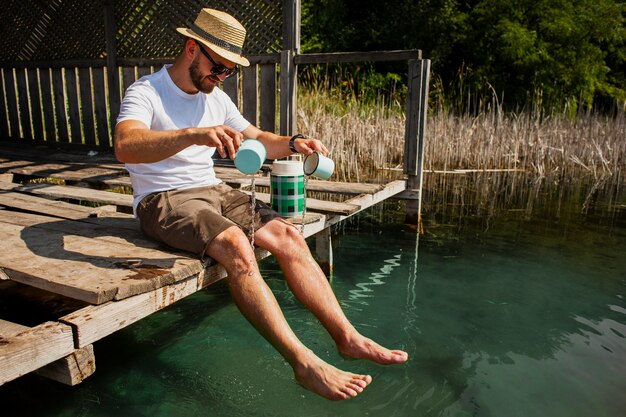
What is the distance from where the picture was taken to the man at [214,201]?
242 centimetres

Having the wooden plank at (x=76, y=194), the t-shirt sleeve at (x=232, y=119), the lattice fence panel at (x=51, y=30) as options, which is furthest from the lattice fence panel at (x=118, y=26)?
the t-shirt sleeve at (x=232, y=119)

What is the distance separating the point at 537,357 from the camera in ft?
10.9

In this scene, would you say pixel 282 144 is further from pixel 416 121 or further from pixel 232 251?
pixel 416 121

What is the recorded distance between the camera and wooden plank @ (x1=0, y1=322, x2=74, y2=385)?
1835mm

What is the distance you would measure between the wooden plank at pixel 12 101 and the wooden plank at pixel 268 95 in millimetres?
3917

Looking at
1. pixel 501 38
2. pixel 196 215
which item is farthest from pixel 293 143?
pixel 501 38

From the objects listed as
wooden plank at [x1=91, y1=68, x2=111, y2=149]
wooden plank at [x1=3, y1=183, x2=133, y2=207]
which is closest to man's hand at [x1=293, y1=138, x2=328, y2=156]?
wooden plank at [x1=3, y1=183, x2=133, y2=207]

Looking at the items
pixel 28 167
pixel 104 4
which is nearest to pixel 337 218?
pixel 28 167

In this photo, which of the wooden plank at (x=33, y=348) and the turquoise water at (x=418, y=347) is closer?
the wooden plank at (x=33, y=348)

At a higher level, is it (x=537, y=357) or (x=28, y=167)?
(x=28, y=167)

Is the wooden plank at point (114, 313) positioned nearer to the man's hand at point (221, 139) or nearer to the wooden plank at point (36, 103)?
the man's hand at point (221, 139)

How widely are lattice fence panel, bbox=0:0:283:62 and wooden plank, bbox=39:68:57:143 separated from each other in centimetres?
23

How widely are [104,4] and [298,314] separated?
4969 millimetres

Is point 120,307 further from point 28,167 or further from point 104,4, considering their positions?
point 104,4
